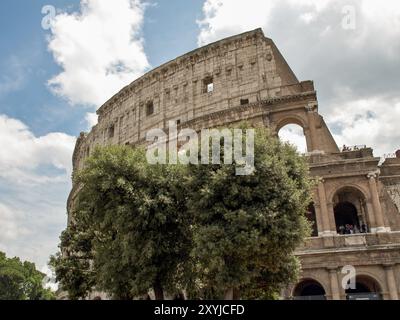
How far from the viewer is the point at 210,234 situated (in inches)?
504

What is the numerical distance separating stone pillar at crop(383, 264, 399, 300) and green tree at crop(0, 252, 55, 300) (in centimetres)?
4750

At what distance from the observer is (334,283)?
19.0m

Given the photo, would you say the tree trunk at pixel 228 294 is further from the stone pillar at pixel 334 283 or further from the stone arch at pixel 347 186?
the stone arch at pixel 347 186

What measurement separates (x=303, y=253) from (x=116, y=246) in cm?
992

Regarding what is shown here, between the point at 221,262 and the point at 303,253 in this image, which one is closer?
the point at 221,262

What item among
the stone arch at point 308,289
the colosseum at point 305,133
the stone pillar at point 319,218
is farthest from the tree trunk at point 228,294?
the stone pillar at point 319,218

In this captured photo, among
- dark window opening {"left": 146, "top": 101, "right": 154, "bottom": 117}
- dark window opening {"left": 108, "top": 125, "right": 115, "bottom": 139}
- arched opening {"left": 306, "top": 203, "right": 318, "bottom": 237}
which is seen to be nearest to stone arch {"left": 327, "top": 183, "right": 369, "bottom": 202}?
arched opening {"left": 306, "top": 203, "right": 318, "bottom": 237}

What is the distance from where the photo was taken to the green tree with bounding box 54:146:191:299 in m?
14.4

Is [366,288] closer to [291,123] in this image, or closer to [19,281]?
[291,123]

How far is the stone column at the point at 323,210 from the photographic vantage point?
65.4 feet

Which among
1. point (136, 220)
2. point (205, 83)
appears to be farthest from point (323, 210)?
point (205, 83)

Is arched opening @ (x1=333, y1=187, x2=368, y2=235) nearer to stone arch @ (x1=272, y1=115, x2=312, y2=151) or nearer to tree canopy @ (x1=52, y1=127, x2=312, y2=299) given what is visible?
stone arch @ (x1=272, y1=115, x2=312, y2=151)
